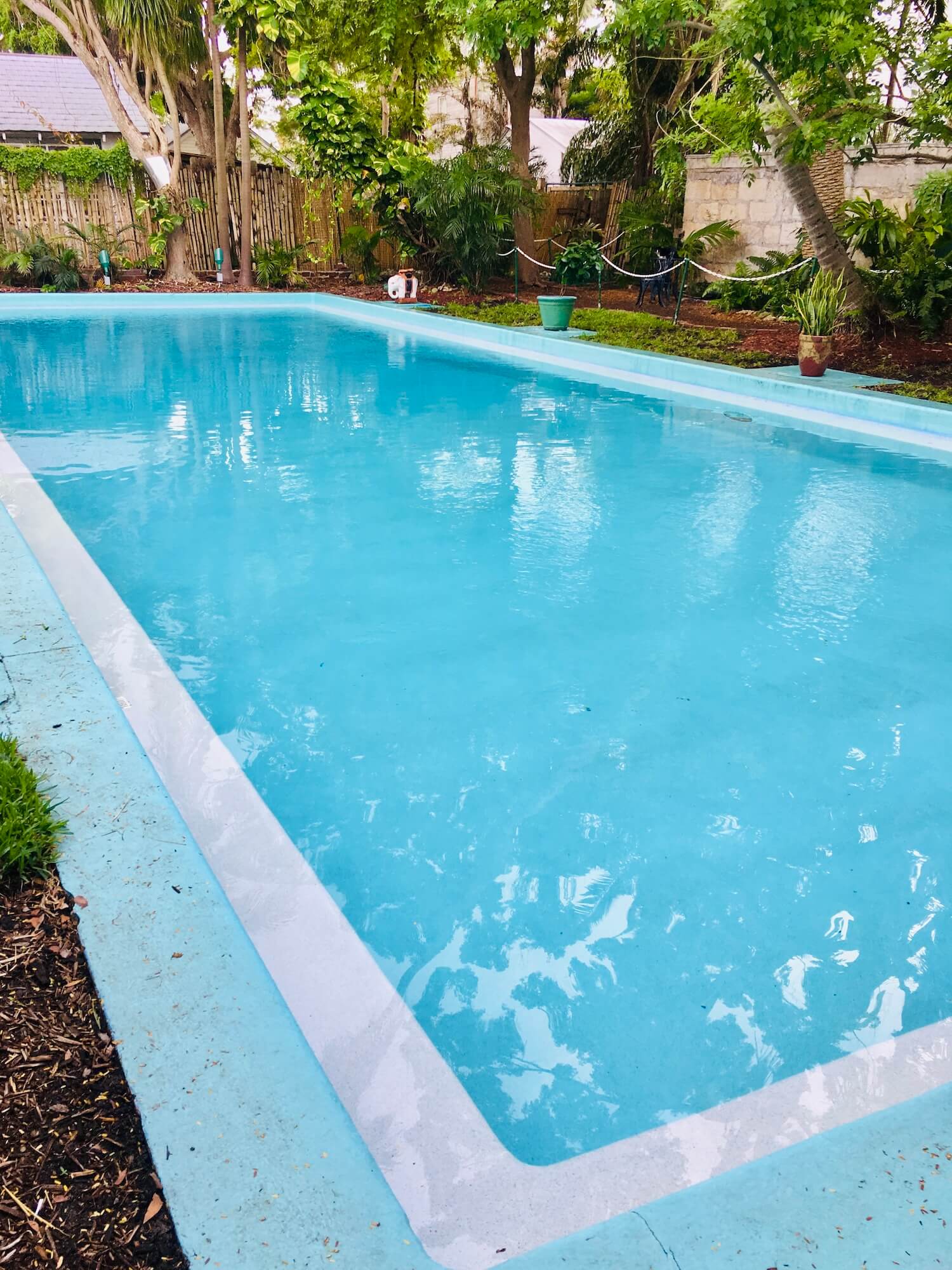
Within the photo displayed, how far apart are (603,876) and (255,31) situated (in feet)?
A: 55.3

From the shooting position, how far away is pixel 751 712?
3500 millimetres

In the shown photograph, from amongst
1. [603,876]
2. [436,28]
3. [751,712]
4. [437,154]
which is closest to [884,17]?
[436,28]

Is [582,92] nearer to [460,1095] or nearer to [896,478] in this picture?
[896,478]

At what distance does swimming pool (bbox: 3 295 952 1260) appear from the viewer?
7.18 feet

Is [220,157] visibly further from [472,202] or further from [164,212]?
[472,202]

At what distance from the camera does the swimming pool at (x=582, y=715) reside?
2189mm

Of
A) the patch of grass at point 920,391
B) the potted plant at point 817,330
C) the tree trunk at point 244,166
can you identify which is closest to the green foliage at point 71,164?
the tree trunk at point 244,166

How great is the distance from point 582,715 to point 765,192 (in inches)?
495

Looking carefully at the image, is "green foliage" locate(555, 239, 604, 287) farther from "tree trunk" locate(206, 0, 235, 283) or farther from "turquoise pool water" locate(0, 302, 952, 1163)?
"turquoise pool water" locate(0, 302, 952, 1163)

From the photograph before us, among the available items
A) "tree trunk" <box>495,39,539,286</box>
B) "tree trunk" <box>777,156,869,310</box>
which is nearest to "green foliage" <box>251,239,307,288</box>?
"tree trunk" <box>495,39,539,286</box>

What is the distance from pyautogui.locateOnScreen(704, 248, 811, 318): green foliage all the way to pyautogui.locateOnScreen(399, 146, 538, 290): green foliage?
11.3ft

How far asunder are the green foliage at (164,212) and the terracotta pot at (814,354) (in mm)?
12126

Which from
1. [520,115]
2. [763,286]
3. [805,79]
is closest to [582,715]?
[805,79]

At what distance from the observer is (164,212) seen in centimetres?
1683
